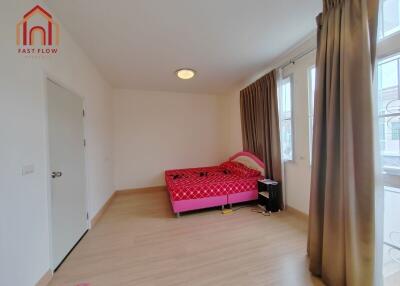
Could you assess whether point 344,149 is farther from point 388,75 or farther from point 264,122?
point 264,122

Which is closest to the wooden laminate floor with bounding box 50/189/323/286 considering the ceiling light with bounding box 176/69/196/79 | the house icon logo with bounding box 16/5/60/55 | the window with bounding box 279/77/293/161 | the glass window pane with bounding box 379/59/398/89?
the window with bounding box 279/77/293/161

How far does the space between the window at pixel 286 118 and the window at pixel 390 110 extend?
1.23 meters

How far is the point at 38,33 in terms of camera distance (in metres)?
1.64

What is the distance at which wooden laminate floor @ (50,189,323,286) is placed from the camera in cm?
159

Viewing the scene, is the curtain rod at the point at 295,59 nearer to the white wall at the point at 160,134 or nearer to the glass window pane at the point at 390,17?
the glass window pane at the point at 390,17

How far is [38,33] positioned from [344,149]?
10.0ft

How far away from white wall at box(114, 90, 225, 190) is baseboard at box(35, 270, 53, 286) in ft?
8.98

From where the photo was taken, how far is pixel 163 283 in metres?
1.53

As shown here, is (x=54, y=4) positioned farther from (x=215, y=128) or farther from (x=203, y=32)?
(x=215, y=128)

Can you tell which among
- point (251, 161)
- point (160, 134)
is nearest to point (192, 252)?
point (251, 161)

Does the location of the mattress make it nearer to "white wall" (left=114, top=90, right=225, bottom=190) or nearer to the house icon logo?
"white wall" (left=114, top=90, right=225, bottom=190)

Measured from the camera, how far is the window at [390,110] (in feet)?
5.08

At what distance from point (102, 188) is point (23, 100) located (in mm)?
2238

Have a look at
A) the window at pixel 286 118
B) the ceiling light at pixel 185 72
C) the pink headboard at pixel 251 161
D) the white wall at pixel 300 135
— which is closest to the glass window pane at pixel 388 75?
the white wall at pixel 300 135
